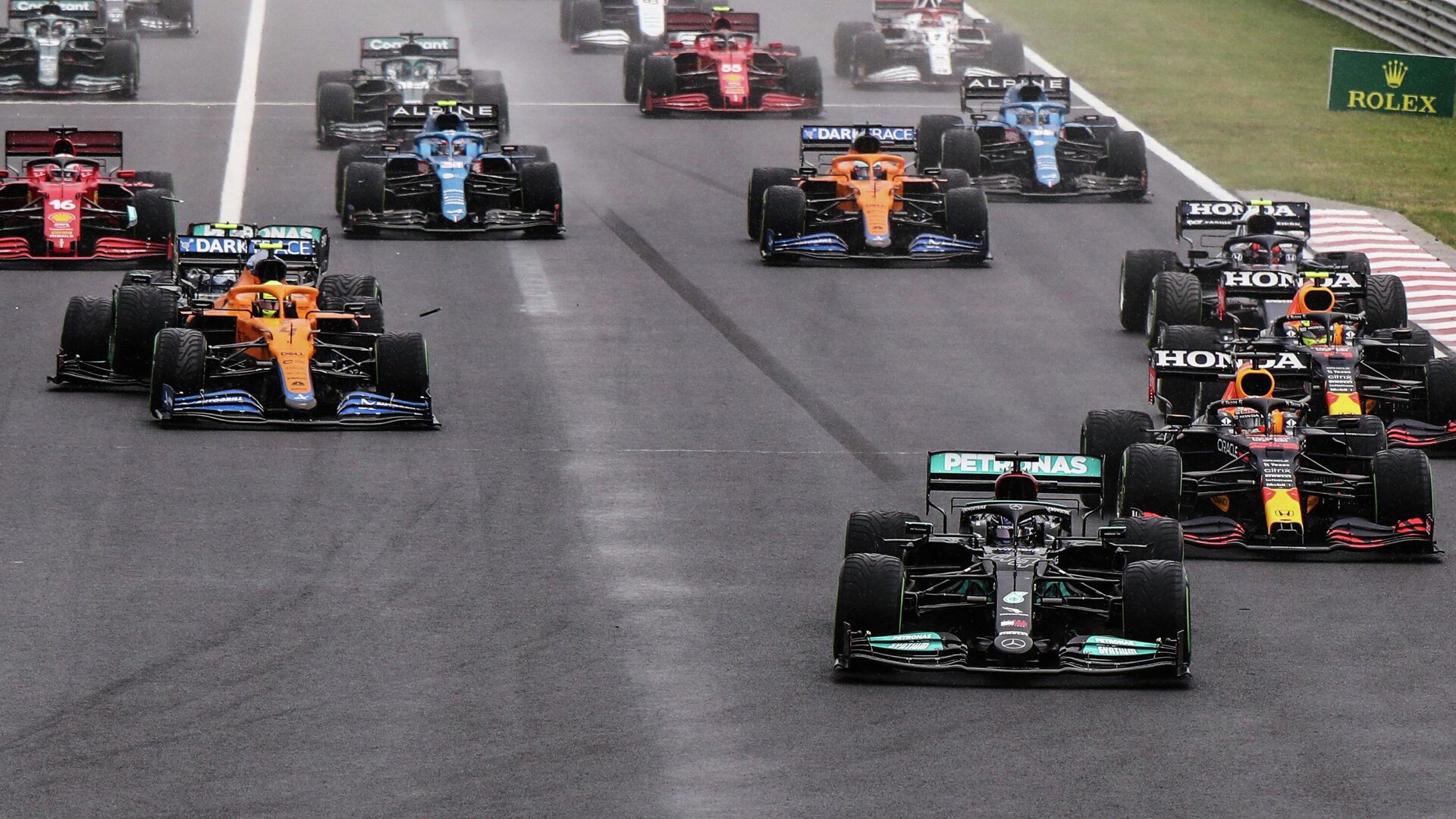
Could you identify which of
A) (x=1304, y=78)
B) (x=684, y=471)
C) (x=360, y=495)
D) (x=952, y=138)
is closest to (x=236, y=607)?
(x=360, y=495)

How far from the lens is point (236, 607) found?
21.1m

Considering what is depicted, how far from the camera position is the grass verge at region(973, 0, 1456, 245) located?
154 feet

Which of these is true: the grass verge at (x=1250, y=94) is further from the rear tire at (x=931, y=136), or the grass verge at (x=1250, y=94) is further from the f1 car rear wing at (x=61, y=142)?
the f1 car rear wing at (x=61, y=142)

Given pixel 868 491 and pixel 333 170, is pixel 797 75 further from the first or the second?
pixel 868 491

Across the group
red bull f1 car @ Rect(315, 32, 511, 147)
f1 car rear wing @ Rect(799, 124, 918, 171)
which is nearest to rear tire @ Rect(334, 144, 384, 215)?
red bull f1 car @ Rect(315, 32, 511, 147)

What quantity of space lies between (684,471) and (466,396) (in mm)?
4209

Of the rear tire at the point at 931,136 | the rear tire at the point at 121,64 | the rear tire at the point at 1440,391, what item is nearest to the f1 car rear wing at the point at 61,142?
the rear tire at the point at 931,136

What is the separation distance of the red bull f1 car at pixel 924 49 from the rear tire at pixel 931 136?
11427 millimetres

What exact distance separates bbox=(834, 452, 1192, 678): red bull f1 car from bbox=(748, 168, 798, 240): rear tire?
55.3 feet

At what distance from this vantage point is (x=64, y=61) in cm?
5216

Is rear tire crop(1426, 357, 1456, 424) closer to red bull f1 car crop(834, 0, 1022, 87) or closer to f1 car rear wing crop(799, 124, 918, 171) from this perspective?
f1 car rear wing crop(799, 124, 918, 171)

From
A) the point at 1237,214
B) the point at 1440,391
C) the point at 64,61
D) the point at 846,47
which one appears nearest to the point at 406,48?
the point at 64,61

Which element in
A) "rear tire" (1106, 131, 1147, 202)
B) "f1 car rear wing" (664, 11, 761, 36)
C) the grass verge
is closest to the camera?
"rear tire" (1106, 131, 1147, 202)

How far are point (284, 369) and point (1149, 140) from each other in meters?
26.4
